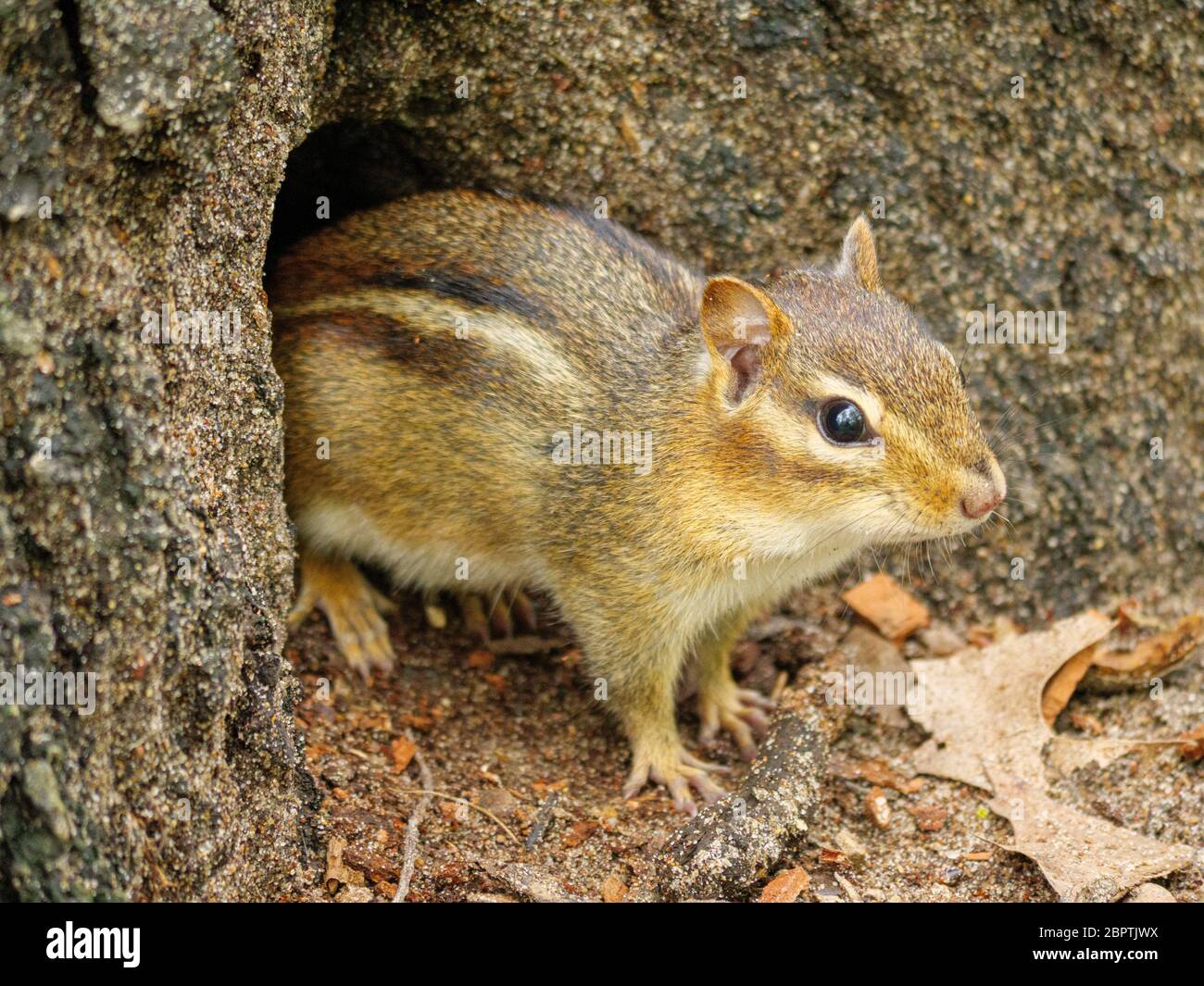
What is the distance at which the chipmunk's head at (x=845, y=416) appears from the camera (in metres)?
4.38

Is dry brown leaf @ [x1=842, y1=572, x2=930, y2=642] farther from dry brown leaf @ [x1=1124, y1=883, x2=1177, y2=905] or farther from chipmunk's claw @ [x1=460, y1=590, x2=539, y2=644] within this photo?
dry brown leaf @ [x1=1124, y1=883, x2=1177, y2=905]

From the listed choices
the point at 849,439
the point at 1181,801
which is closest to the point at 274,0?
the point at 849,439

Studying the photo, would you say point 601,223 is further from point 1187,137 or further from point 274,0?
point 1187,137

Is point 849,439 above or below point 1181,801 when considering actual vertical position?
above

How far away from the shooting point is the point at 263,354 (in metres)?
4.35

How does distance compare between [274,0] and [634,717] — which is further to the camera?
[634,717]

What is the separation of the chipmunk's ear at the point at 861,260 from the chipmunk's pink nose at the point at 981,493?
3.21ft

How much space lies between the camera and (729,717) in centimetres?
573

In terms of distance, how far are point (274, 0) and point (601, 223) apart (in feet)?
5.85

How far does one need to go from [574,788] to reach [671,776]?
0.39 metres

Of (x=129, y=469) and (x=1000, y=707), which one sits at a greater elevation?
(x=129, y=469)

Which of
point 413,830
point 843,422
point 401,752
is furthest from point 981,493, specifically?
point 401,752

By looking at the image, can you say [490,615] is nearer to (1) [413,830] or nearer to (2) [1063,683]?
(1) [413,830]

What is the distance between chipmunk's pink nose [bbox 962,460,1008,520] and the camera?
4355 mm
